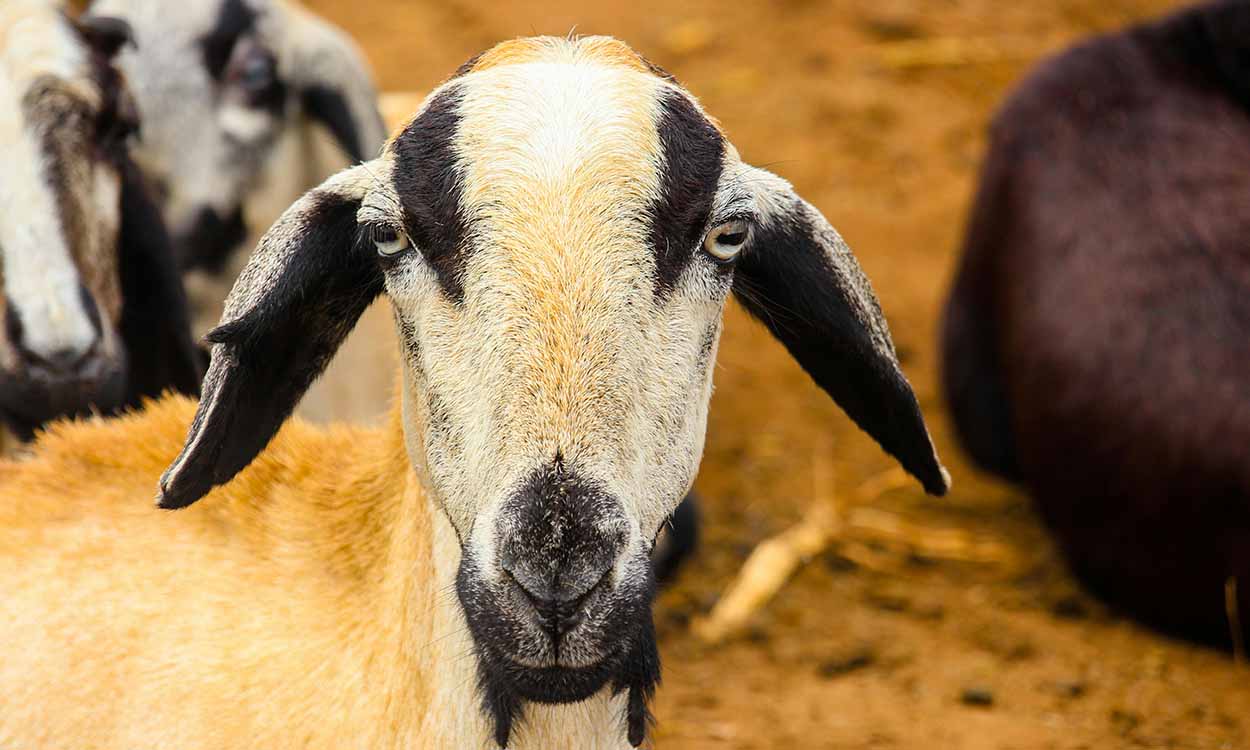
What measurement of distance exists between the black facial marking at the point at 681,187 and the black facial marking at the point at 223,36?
371 centimetres

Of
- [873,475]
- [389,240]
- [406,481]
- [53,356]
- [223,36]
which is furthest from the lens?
[873,475]

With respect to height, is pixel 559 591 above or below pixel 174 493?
above

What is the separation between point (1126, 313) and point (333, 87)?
349 cm

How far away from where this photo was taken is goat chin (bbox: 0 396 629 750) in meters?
3.23

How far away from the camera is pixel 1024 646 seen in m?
6.00

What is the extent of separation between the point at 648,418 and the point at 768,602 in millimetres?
3703

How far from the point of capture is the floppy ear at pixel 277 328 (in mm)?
3066

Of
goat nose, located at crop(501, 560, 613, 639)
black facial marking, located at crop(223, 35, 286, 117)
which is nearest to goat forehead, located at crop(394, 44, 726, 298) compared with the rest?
goat nose, located at crop(501, 560, 613, 639)

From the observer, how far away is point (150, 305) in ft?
17.6

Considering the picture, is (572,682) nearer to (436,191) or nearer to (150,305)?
(436,191)

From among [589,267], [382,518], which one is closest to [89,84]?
[382,518]

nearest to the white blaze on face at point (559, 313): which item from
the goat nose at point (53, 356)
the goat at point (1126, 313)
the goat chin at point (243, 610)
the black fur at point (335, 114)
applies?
the goat chin at point (243, 610)

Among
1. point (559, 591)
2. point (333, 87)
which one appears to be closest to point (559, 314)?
point (559, 591)

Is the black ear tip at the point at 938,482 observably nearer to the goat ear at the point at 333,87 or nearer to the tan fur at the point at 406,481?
the tan fur at the point at 406,481
